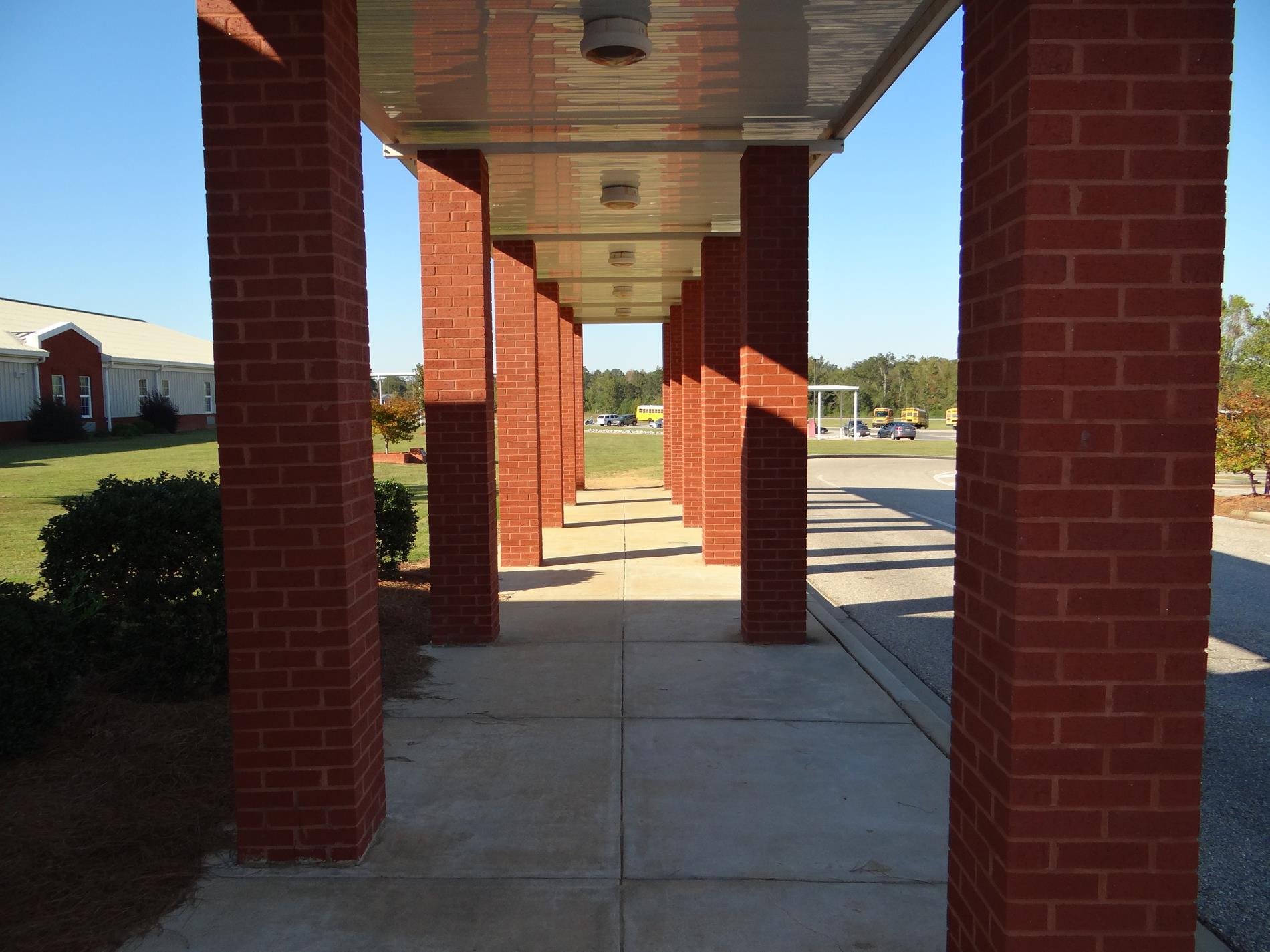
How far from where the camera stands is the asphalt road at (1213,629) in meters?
4.07

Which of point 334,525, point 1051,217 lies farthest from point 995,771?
point 334,525

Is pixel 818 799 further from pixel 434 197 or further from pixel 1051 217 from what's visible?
pixel 434 197

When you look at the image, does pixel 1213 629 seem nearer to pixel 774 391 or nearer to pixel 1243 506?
pixel 774 391

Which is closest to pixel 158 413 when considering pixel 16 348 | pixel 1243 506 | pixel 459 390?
pixel 16 348

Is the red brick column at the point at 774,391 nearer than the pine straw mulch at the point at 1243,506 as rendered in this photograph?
Yes

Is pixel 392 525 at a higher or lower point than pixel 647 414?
lower

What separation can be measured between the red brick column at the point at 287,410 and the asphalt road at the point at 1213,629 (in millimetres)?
3865

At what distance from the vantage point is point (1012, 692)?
2.52 m

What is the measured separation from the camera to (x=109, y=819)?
411 cm

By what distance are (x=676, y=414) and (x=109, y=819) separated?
15062 mm

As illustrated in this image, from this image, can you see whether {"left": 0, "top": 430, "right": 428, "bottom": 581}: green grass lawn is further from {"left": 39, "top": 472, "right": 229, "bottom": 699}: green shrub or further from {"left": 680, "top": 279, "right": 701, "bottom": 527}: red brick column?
{"left": 680, "top": 279, "right": 701, "bottom": 527}: red brick column

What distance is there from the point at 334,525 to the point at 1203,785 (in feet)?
16.6

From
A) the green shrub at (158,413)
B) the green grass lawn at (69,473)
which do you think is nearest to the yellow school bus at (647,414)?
the green shrub at (158,413)

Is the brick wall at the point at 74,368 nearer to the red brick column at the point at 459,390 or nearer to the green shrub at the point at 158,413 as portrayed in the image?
the green shrub at the point at 158,413
